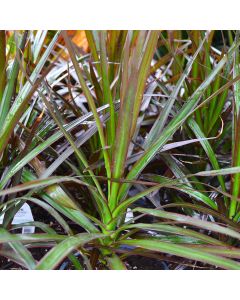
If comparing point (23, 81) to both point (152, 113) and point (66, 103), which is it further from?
point (152, 113)

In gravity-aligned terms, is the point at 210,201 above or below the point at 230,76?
below

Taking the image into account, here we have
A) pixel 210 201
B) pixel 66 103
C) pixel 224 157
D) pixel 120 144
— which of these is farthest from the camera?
pixel 224 157

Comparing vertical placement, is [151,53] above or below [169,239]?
above
